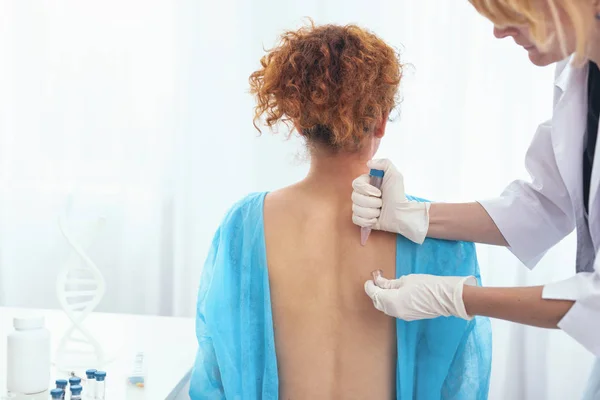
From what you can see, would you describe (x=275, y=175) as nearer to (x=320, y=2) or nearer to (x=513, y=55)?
(x=320, y=2)

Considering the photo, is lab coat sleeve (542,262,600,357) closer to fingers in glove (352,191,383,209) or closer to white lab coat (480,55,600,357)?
white lab coat (480,55,600,357)

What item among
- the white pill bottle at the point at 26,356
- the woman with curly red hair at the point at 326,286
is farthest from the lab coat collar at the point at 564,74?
the white pill bottle at the point at 26,356

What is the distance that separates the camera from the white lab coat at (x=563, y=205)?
1.07m

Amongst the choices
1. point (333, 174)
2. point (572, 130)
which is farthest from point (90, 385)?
point (572, 130)

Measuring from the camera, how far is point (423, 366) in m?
1.27

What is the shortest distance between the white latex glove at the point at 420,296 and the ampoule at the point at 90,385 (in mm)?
535

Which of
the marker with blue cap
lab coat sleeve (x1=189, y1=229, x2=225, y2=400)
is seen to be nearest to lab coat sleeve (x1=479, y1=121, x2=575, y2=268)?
the marker with blue cap

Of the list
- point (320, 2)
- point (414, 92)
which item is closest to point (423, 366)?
point (414, 92)

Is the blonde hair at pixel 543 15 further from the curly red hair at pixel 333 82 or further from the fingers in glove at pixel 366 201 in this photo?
the fingers in glove at pixel 366 201

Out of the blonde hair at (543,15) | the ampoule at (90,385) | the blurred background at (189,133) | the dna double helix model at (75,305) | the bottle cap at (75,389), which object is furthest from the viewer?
the blurred background at (189,133)

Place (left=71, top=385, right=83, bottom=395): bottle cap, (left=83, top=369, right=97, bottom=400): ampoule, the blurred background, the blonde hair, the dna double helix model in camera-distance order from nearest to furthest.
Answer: the blonde hair
(left=71, top=385, right=83, bottom=395): bottle cap
(left=83, top=369, right=97, bottom=400): ampoule
the dna double helix model
the blurred background

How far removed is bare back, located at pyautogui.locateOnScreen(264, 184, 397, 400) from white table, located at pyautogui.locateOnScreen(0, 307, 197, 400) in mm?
279

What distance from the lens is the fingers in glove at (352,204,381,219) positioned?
1.21 meters

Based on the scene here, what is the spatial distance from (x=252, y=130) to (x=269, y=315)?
4.25 ft
